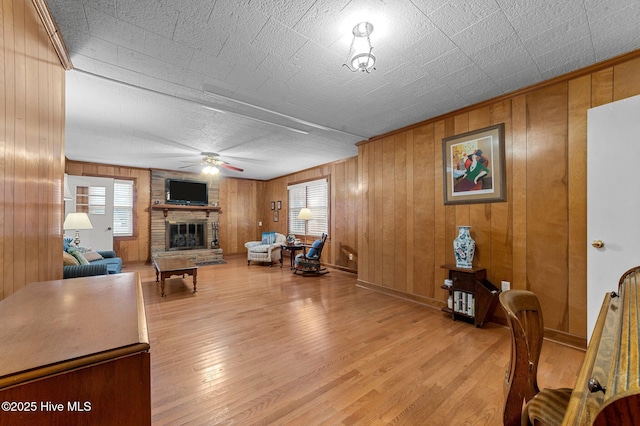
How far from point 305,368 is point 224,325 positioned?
1.25 meters

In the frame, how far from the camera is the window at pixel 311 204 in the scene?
22.0ft

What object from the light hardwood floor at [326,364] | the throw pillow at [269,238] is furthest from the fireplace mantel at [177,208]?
the light hardwood floor at [326,364]

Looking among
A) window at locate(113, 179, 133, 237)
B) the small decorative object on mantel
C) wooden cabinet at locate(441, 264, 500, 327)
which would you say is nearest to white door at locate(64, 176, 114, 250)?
window at locate(113, 179, 133, 237)

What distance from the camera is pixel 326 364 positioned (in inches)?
84.7

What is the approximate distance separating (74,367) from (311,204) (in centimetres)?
649

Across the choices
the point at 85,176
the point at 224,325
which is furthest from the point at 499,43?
the point at 85,176

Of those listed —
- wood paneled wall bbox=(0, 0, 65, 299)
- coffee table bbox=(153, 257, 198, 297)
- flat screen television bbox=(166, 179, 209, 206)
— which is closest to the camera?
wood paneled wall bbox=(0, 0, 65, 299)

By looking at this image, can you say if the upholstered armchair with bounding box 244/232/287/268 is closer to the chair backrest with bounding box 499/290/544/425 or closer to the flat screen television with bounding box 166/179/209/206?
the flat screen television with bounding box 166/179/209/206

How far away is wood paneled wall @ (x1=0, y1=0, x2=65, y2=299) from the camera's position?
1301 millimetres

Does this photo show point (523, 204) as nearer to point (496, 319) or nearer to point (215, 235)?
point (496, 319)

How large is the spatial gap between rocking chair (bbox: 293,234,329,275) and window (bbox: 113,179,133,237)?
4741 millimetres

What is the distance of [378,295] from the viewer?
4078mm

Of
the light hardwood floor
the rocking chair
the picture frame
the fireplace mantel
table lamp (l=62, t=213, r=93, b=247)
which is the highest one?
the picture frame

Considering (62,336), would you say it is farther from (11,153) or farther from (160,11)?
(160,11)
